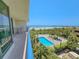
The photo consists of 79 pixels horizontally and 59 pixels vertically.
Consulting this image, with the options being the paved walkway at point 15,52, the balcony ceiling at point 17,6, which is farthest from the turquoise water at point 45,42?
the paved walkway at point 15,52

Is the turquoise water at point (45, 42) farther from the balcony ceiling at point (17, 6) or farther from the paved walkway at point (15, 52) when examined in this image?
the paved walkway at point (15, 52)

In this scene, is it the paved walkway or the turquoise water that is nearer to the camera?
the paved walkway

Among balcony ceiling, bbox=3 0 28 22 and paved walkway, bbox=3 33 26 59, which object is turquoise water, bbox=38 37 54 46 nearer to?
balcony ceiling, bbox=3 0 28 22

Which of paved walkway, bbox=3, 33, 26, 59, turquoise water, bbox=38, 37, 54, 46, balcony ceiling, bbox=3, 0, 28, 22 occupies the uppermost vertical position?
balcony ceiling, bbox=3, 0, 28, 22

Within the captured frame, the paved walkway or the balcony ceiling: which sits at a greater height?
the balcony ceiling

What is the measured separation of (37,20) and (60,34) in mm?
10368

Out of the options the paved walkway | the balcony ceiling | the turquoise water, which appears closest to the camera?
the paved walkway

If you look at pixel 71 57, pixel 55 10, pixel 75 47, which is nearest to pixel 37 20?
pixel 55 10

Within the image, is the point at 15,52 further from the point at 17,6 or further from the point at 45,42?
the point at 45,42

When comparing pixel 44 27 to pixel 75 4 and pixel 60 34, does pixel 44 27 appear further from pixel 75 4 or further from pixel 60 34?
pixel 75 4

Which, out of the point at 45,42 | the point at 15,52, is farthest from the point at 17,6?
the point at 45,42

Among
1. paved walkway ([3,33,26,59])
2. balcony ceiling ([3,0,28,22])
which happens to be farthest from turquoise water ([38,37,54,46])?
paved walkway ([3,33,26,59])

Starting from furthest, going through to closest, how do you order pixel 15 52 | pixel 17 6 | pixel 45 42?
1. pixel 45 42
2. pixel 17 6
3. pixel 15 52

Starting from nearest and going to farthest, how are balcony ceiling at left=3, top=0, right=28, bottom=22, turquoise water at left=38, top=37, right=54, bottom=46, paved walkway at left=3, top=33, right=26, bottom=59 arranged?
1. paved walkway at left=3, top=33, right=26, bottom=59
2. balcony ceiling at left=3, top=0, right=28, bottom=22
3. turquoise water at left=38, top=37, right=54, bottom=46
